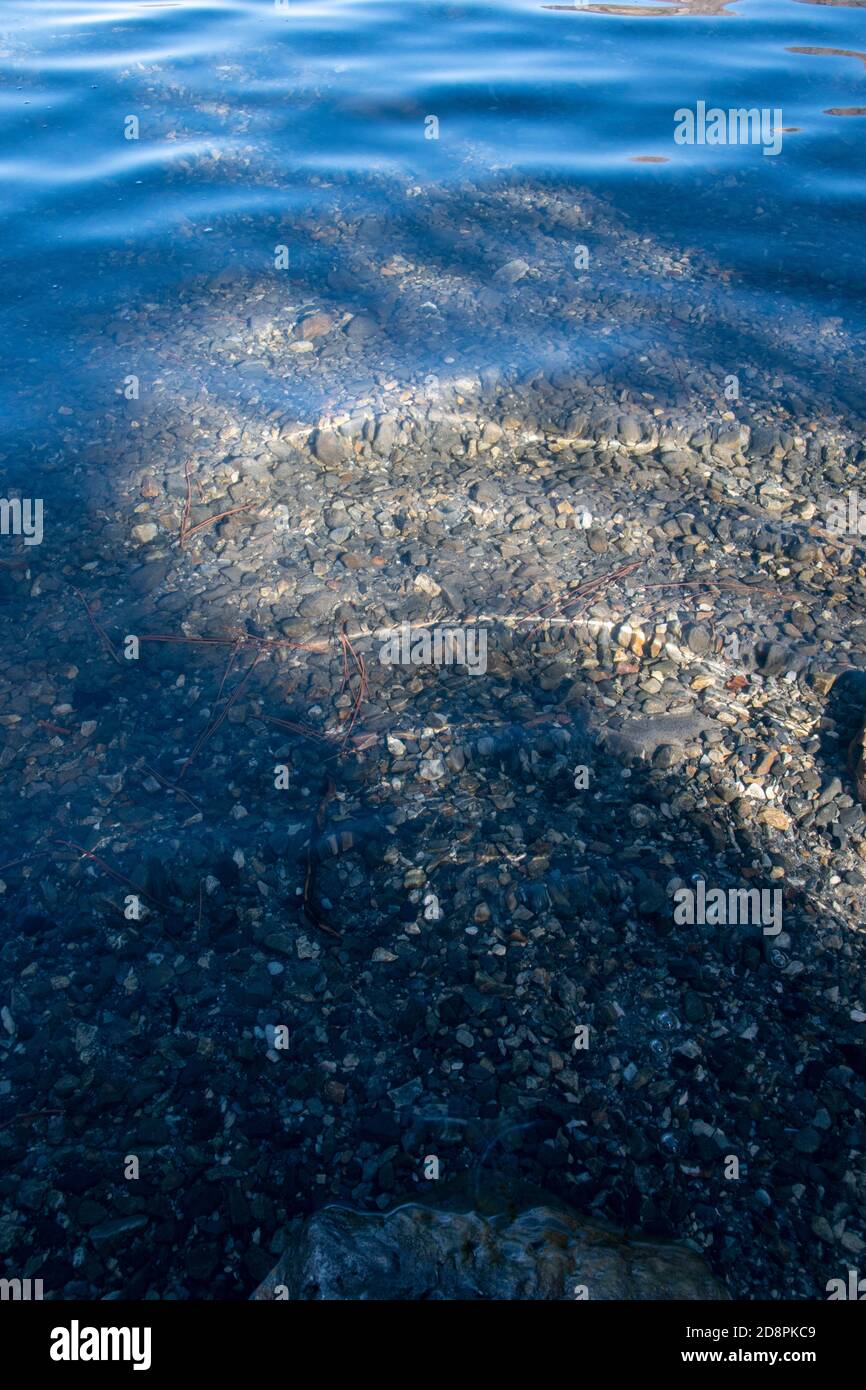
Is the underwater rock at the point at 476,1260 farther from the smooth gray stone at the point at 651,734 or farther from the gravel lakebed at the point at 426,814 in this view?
the smooth gray stone at the point at 651,734

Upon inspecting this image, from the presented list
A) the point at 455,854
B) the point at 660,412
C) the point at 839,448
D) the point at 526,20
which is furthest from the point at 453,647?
the point at 526,20

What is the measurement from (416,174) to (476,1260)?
7.03 m

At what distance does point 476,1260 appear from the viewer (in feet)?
7.36

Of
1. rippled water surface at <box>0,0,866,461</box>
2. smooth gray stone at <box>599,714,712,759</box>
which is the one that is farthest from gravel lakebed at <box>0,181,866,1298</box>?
rippled water surface at <box>0,0,866,461</box>

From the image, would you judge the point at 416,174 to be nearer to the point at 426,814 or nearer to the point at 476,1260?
the point at 426,814

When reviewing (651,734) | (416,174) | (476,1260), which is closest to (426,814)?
(651,734)

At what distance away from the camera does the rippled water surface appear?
5.55m

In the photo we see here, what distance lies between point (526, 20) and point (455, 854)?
10157 millimetres

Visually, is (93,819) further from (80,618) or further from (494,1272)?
(494,1272)

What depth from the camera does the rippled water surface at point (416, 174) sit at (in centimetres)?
555

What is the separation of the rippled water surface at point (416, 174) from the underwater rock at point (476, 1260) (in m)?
3.75

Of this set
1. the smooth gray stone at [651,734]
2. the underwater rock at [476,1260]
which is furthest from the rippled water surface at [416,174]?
the underwater rock at [476,1260]

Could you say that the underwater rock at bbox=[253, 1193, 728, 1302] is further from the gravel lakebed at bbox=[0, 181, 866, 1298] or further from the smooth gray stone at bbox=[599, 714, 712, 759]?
the smooth gray stone at bbox=[599, 714, 712, 759]

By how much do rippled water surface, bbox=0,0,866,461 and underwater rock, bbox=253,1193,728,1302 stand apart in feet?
12.3
